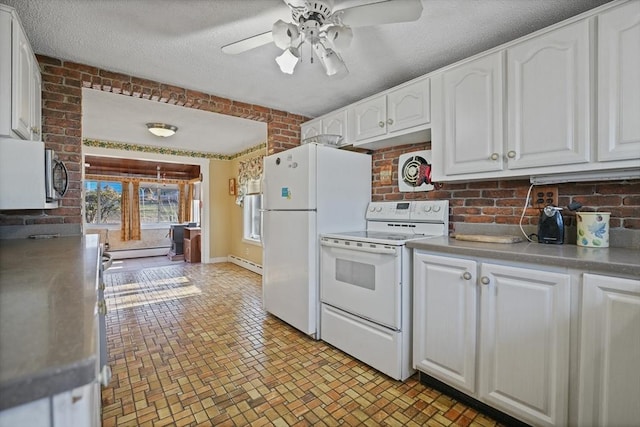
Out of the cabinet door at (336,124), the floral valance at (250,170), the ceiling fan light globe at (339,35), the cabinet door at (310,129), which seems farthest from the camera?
the floral valance at (250,170)

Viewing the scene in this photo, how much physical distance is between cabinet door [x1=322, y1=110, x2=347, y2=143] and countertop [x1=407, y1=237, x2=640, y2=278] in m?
1.47

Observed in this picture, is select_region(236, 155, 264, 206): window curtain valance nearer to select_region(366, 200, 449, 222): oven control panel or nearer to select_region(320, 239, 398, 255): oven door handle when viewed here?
select_region(366, 200, 449, 222): oven control panel

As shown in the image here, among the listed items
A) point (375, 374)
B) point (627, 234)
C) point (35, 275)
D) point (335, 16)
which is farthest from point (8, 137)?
point (627, 234)

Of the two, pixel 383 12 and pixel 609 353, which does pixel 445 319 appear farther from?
pixel 383 12

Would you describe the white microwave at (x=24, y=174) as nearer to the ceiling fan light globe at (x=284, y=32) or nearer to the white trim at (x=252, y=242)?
the ceiling fan light globe at (x=284, y=32)

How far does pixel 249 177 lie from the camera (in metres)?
5.41

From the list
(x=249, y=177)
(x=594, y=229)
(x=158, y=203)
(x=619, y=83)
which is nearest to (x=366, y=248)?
(x=594, y=229)

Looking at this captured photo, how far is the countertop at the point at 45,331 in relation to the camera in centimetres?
45

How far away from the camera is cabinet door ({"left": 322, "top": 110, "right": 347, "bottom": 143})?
2.86 metres

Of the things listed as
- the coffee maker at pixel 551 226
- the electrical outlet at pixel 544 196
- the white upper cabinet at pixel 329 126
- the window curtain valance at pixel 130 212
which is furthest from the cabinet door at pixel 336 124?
the window curtain valance at pixel 130 212

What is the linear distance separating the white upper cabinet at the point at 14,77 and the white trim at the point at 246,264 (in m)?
3.67

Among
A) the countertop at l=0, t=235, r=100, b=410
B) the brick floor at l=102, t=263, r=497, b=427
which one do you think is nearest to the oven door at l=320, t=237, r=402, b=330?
the brick floor at l=102, t=263, r=497, b=427

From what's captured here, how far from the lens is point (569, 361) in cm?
135

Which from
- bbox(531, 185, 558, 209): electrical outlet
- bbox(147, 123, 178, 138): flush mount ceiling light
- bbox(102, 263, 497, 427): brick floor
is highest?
bbox(147, 123, 178, 138): flush mount ceiling light
